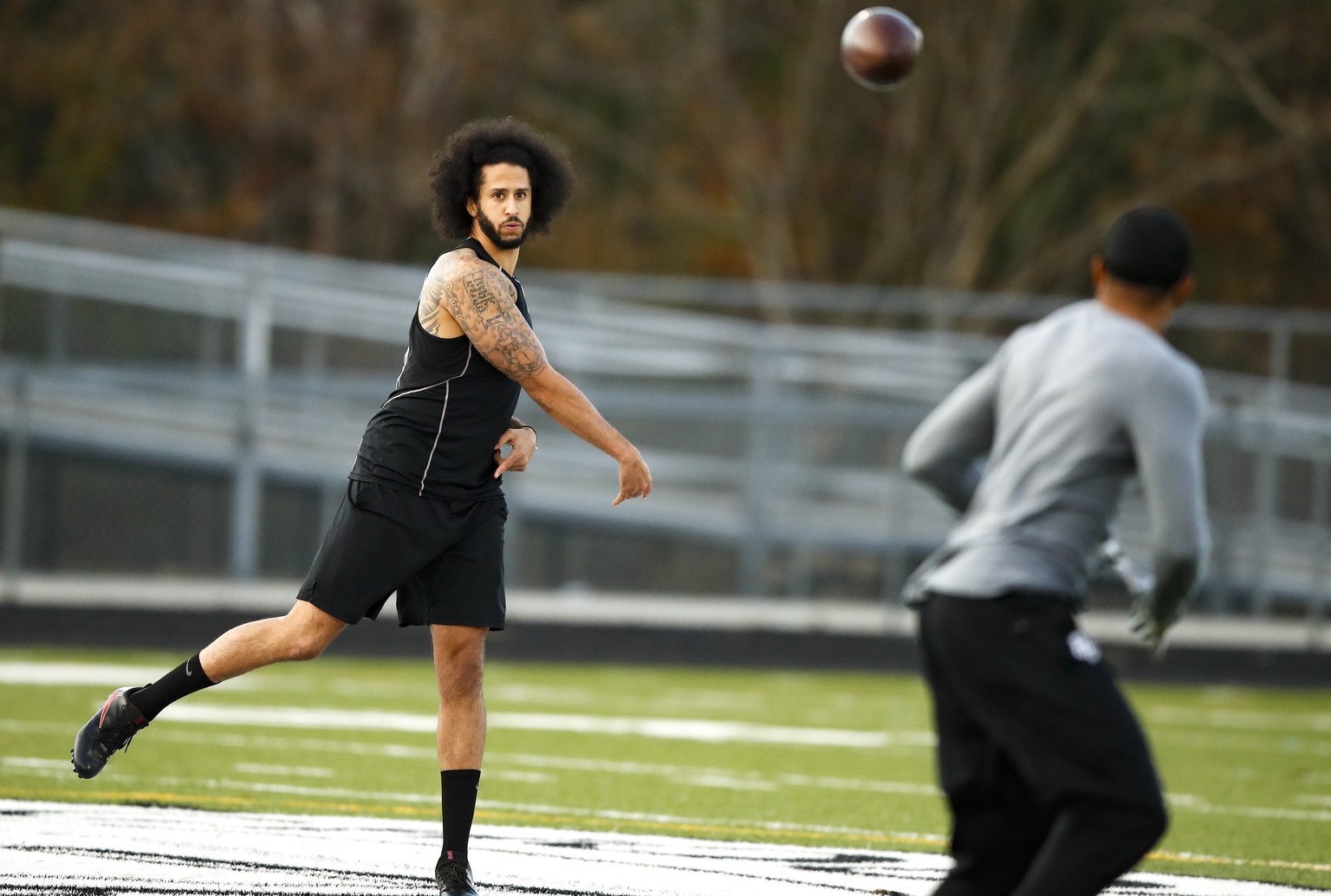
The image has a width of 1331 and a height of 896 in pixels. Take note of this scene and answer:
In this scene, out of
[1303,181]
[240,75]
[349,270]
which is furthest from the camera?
[240,75]

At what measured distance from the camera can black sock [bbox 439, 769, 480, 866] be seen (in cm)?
572

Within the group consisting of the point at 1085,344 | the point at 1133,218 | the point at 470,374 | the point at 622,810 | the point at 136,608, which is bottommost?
the point at 136,608

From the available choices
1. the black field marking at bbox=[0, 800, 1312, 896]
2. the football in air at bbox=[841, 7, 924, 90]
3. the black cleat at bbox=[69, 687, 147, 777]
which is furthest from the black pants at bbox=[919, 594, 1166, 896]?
the football in air at bbox=[841, 7, 924, 90]

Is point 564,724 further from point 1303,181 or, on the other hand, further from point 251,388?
point 1303,181

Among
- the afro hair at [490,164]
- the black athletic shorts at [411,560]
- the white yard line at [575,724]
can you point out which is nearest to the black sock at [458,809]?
the black athletic shorts at [411,560]

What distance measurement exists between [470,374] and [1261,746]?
7.65 m

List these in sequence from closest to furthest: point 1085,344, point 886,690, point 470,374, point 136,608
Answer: point 1085,344
point 470,374
point 886,690
point 136,608

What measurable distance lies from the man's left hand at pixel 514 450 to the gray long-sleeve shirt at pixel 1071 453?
1.75 m

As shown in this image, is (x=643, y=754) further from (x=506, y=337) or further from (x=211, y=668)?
(x=506, y=337)

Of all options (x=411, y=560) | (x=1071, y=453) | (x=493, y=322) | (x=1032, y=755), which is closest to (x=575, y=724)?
(x=411, y=560)

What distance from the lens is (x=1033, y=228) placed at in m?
28.3

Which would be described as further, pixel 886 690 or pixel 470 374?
pixel 886 690

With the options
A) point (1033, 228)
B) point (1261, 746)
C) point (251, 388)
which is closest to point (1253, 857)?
point (1261, 746)

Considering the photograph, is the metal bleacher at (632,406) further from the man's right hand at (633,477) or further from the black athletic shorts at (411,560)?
the man's right hand at (633,477)
